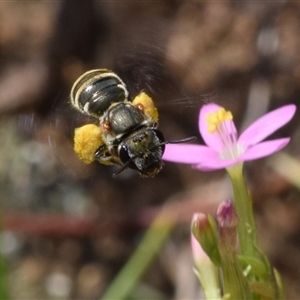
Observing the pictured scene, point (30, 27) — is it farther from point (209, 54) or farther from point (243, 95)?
point (243, 95)

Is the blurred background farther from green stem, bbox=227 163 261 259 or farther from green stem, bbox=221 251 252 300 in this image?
green stem, bbox=221 251 252 300

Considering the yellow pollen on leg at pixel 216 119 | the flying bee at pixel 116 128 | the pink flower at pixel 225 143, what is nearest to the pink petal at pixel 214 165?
the pink flower at pixel 225 143

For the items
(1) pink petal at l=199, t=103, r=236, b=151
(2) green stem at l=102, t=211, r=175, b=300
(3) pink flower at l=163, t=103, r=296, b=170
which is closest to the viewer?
(3) pink flower at l=163, t=103, r=296, b=170

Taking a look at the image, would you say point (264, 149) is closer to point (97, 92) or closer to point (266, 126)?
point (266, 126)

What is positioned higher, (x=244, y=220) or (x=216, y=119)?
(x=216, y=119)

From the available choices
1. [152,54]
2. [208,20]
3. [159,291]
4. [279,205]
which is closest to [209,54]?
[208,20]

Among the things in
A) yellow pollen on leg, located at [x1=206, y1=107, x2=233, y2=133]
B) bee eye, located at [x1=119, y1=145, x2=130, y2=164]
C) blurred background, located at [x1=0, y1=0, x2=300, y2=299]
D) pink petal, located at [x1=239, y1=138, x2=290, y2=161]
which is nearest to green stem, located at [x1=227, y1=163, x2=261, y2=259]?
pink petal, located at [x1=239, y1=138, x2=290, y2=161]

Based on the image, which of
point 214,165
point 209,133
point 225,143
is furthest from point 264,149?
point 209,133
